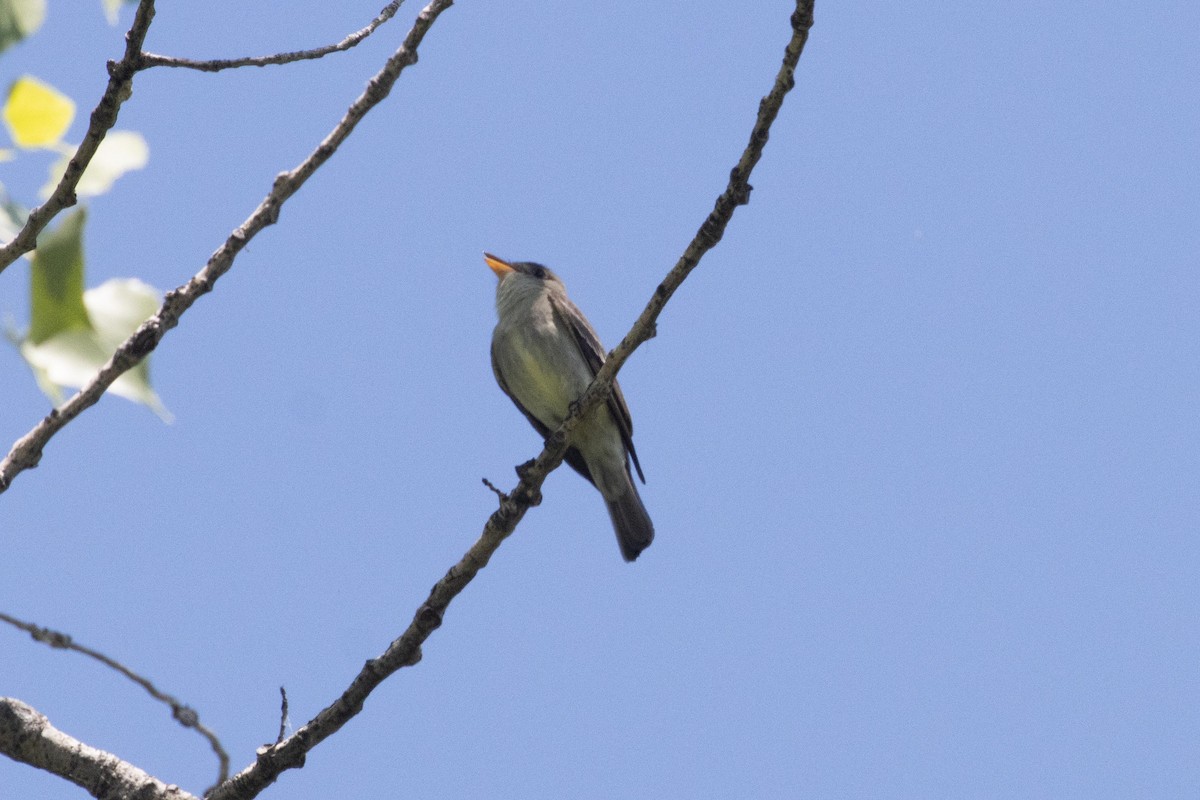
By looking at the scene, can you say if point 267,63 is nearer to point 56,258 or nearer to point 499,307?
point 56,258

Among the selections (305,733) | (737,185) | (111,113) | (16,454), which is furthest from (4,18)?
(305,733)

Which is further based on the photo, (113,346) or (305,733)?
(305,733)

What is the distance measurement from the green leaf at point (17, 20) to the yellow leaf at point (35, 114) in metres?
0.11

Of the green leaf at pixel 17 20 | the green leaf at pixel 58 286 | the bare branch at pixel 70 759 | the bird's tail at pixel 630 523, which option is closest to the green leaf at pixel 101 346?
the green leaf at pixel 58 286

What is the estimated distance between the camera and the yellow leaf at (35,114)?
260 centimetres

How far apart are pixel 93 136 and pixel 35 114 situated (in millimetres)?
180

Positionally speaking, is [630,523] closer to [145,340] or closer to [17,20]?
[145,340]

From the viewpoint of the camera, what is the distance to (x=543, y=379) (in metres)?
7.55

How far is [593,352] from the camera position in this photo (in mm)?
7645

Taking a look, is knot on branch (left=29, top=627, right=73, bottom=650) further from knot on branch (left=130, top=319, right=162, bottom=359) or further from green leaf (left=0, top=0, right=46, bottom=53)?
green leaf (left=0, top=0, right=46, bottom=53)

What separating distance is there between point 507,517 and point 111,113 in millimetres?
1917

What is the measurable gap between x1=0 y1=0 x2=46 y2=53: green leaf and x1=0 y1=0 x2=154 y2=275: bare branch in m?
0.25

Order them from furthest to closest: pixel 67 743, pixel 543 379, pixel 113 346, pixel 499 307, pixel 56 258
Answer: pixel 499 307 < pixel 543 379 < pixel 67 743 < pixel 113 346 < pixel 56 258

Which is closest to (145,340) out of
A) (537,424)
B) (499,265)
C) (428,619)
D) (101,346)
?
(101,346)
